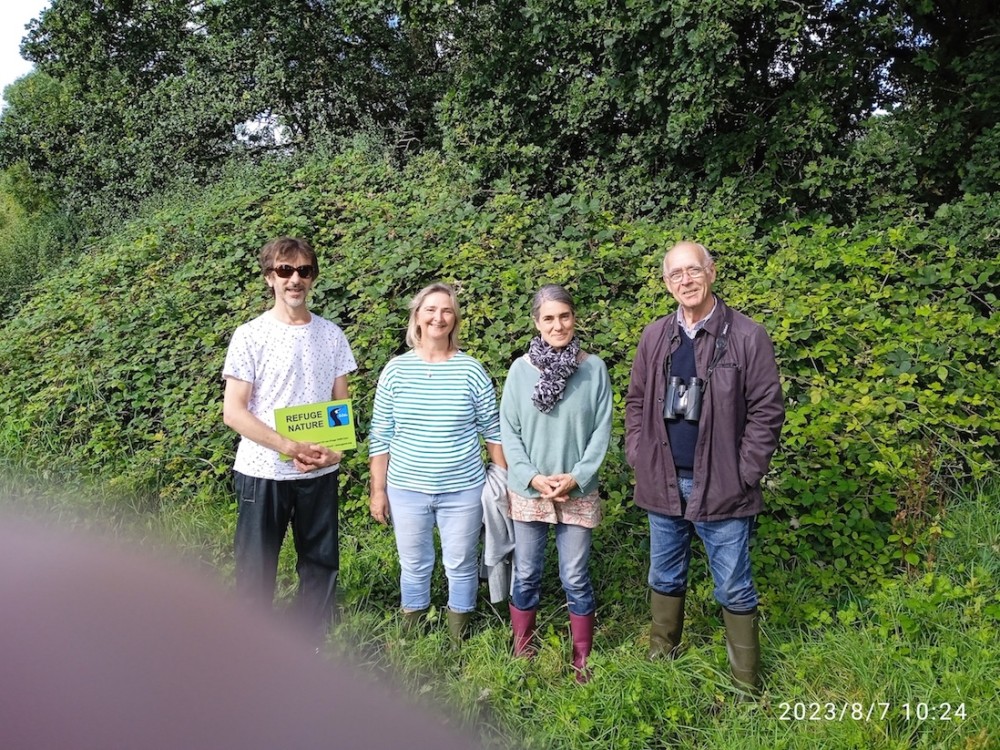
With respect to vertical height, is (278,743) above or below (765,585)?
above

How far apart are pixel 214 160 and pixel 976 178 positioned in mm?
13385

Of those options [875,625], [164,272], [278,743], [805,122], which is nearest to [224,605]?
[278,743]

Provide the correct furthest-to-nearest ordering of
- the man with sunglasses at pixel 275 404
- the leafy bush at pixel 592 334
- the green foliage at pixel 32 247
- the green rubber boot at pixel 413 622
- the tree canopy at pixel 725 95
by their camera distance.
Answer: the green foliage at pixel 32 247
the tree canopy at pixel 725 95
the leafy bush at pixel 592 334
the green rubber boot at pixel 413 622
the man with sunglasses at pixel 275 404

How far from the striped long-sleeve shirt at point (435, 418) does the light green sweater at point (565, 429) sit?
16 centimetres

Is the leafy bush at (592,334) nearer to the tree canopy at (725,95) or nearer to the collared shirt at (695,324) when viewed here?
the tree canopy at (725,95)

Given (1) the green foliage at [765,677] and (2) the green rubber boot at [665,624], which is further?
(2) the green rubber boot at [665,624]

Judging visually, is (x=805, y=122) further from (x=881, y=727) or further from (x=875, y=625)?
(x=881, y=727)

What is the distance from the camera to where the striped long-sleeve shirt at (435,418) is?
325cm

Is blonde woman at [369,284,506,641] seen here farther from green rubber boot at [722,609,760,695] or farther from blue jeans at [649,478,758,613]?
green rubber boot at [722,609,760,695]

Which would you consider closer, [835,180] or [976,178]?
[976,178]

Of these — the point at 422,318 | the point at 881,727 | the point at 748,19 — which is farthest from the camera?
the point at 748,19

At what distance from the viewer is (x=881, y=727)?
2.84 m

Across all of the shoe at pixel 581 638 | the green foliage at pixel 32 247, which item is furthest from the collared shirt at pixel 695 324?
the green foliage at pixel 32 247

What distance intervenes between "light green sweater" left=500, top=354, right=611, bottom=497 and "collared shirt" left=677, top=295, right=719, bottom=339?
396 millimetres
